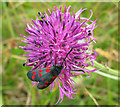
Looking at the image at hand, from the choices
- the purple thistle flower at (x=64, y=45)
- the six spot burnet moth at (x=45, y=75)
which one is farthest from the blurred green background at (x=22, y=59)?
the six spot burnet moth at (x=45, y=75)

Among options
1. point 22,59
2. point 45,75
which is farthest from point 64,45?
point 22,59

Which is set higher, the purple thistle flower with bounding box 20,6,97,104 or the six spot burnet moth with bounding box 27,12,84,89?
the purple thistle flower with bounding box 20,6,97,104

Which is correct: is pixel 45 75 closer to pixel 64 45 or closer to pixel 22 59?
pixel 64 45

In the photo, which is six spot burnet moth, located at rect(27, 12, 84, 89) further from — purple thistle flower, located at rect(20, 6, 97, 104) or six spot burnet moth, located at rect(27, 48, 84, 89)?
purple thistle flower, located at rect(20, 6, 97, 104)

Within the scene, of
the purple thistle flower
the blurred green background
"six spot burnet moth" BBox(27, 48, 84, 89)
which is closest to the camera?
"six spot burnet moth" BBox(27, 48, 84, 89)

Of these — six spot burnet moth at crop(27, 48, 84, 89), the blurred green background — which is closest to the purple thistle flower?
six spot burnet moth at crop(27, 48, 84, 89)

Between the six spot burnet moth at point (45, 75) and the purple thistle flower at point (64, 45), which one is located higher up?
the purple thistle flower at point (64, 45)

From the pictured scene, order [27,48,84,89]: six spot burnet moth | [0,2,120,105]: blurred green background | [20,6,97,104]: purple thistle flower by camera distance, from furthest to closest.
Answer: [0,2,120,105]: blurred green background < [20,6,97,104]: purple thistle flower < [27,48,84,89]: six spot burnet moth

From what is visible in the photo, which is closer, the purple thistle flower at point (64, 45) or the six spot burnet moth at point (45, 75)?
the six spot burnet moth at point (45, 75)

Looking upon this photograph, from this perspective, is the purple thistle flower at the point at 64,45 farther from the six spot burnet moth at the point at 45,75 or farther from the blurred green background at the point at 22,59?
the blurred green background at the point at 22,59

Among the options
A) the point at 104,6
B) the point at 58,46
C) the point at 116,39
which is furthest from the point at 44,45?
the point at 104,6

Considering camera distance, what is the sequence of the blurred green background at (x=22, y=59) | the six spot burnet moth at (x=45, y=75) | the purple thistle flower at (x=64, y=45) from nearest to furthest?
1. the six spot burnet moth at (x=45, y=75)
2. the purple thistle flower at (x=64, y=45)
3. the blurred green background at (x=22, y=59)

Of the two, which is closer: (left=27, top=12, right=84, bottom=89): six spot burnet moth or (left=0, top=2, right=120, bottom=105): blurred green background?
(left=27, top=12, right=84, bottom=89): six spot burnet moth

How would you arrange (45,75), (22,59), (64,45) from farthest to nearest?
(22,59) < (64,45) < (45,75)
